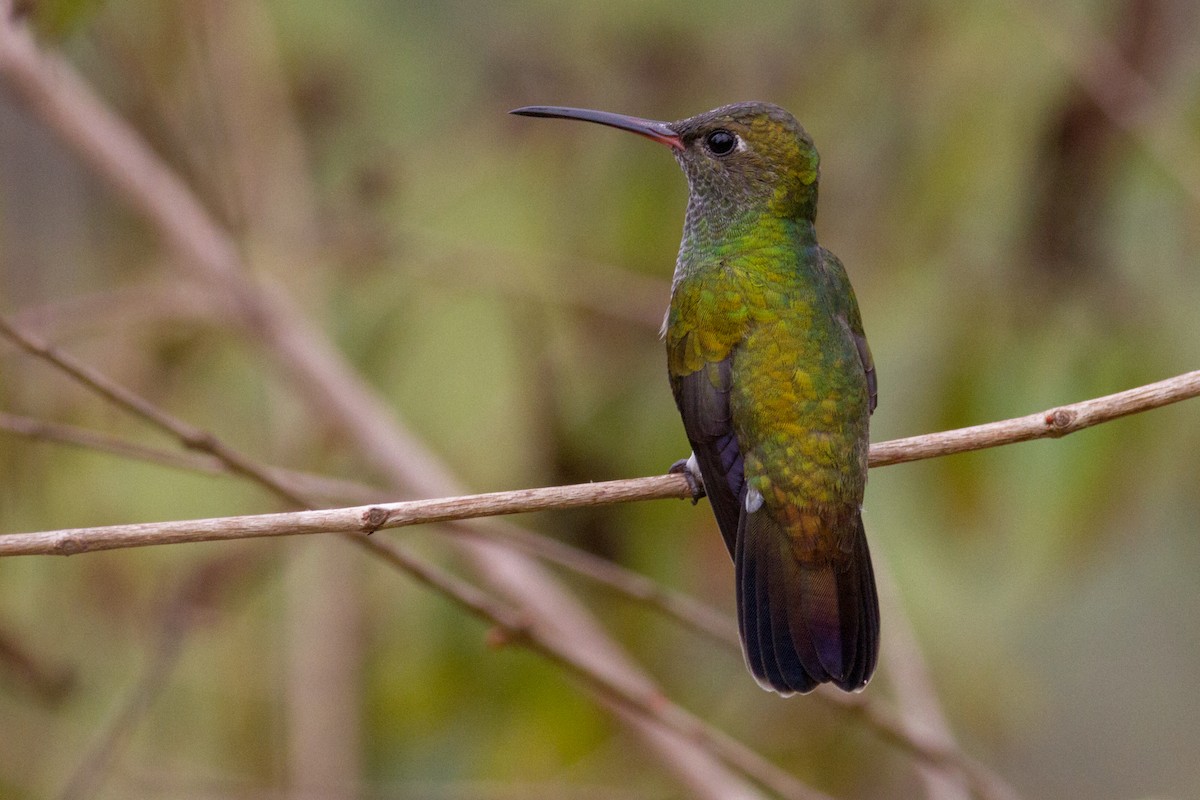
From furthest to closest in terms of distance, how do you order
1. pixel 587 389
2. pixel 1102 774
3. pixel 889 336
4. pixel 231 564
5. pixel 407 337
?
1. pixel 1102 774
2. pixel 587 389
3. pixel 407 337
4. pixel 889 336
5. pixel 231 564

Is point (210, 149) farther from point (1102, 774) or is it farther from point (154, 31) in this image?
point (1102, 774)

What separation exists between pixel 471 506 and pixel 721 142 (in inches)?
54.4

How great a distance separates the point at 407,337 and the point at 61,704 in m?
1.32

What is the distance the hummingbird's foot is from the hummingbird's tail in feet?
0.33

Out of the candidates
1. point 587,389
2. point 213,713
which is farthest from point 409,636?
point 587,389

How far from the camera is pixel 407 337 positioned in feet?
13.5

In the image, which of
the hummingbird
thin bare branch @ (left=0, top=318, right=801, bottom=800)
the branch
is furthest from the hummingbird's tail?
the branch

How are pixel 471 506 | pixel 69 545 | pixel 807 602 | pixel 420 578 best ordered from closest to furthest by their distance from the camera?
pixel 69 545 → pixel 471 506 → pixel 420 578 → pixel 807 602

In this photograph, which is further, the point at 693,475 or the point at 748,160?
the point at 748,160

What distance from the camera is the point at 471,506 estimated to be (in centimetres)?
208

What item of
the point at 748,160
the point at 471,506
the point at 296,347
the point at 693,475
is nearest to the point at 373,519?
the point at 471,506

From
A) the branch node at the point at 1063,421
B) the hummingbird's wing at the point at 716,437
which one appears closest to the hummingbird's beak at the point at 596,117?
the hummingbird's wing at the point at 716,437

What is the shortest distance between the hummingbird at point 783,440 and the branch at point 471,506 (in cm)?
35

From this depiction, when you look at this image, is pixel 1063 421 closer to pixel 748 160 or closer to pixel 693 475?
pixel 693 475
